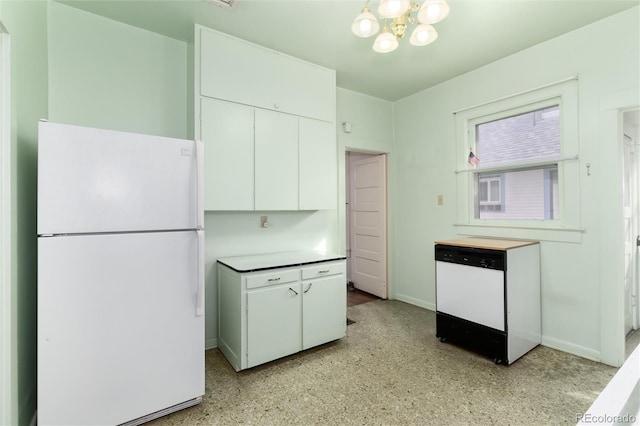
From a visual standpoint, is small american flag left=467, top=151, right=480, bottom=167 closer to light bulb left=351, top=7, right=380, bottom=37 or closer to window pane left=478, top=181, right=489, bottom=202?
window pane left=478, top=181, right=489, bottom=202

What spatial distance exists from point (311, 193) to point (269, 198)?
491mm

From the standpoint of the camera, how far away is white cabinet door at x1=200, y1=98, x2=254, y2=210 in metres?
2.46

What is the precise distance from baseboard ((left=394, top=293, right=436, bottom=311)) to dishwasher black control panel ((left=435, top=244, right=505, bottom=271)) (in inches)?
43.9

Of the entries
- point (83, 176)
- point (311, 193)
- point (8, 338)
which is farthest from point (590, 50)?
point (8, 338)

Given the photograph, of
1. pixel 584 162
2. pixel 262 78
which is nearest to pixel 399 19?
pixel 262 78

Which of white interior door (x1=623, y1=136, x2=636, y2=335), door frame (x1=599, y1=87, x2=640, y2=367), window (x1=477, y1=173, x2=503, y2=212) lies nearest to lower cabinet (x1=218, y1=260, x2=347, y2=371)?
window (x1=477, y1=173, x2=503, y2=212)

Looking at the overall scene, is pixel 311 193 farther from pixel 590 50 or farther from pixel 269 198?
pixel 590 50

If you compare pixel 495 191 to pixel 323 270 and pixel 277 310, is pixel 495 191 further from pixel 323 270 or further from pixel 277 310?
pixel 277 310

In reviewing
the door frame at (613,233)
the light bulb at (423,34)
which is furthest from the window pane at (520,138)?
the light bulb at (423,34)

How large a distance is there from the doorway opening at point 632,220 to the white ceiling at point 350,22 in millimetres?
1260

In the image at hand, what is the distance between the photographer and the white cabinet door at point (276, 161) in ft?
8.95

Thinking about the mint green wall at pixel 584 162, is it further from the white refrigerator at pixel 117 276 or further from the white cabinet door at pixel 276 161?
the white refrigerator at pixel 117 276
